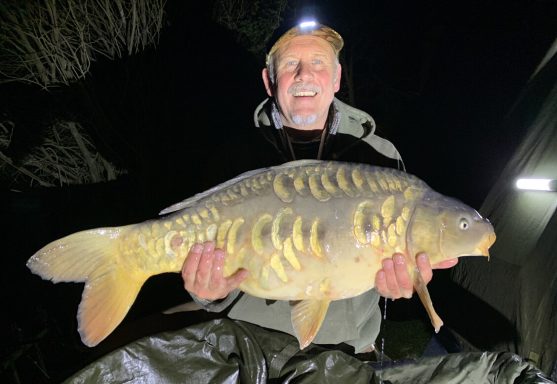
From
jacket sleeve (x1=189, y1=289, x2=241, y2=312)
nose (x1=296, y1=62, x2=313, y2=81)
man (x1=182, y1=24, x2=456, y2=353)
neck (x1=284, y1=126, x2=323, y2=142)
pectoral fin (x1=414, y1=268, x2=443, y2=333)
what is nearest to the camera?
pectoral fin (x1=414, y1=268, x2=443, y2=333)

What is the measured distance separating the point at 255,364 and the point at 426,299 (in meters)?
0.63

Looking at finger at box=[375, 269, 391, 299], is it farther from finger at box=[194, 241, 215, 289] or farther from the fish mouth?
finger at box=[194, 241, 215, 289]

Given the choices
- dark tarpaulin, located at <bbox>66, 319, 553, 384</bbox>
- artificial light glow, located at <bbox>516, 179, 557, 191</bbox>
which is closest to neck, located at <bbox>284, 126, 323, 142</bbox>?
dark tarpaulin, located at <bbox>66, 319, 553, 384</bbox>

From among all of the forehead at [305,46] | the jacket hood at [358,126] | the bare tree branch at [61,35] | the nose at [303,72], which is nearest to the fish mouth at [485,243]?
the jacket hood at [358,126]

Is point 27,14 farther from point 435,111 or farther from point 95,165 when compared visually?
point 435,111

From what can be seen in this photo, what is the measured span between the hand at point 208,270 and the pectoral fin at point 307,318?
9.6 inches

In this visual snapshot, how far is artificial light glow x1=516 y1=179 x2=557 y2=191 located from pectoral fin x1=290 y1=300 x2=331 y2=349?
4.49ft

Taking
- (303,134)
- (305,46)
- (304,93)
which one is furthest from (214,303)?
(305,46)

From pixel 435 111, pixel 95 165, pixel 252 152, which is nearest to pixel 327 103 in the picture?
pixel 252 152

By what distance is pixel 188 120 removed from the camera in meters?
5.16

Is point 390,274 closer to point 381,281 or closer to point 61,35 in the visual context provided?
point 381,281

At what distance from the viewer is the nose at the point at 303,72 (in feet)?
6.16

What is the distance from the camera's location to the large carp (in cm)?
133

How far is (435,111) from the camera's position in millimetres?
5184
